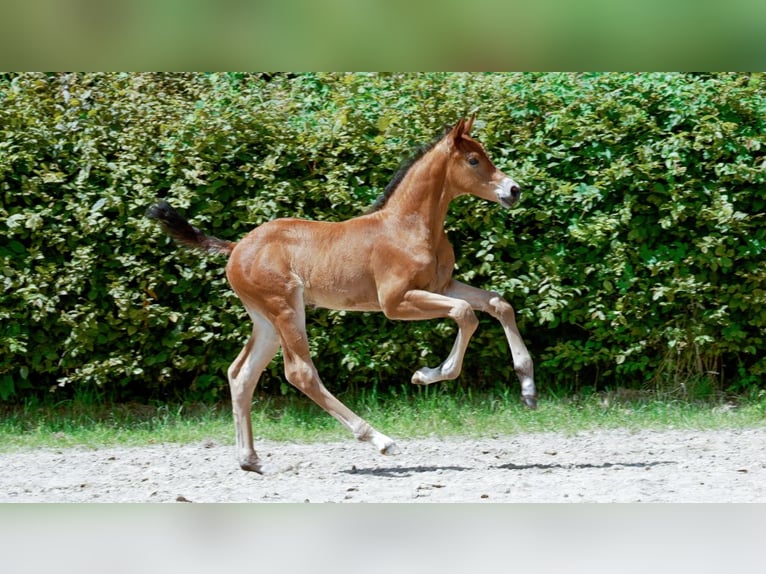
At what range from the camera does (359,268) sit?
6965 millimetres

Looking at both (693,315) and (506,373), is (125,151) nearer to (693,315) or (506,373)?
(506,373)

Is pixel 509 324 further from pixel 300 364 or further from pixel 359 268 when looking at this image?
pixel 300 364

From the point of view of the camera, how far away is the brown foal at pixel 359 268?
6.77 m

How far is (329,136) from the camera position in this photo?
843 cm

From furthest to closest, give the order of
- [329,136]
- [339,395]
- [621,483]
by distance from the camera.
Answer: [339,395] → [329,136] → [621,483]

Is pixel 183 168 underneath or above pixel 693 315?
above

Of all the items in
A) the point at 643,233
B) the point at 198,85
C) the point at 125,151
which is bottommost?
the point at 643,233

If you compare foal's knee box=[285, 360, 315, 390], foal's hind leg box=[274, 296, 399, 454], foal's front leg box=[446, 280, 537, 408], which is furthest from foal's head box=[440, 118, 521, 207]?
foal's knee box=[285, 360, 315, 390]

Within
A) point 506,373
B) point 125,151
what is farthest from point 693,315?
point 125,151

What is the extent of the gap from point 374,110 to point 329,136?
18.5 inches

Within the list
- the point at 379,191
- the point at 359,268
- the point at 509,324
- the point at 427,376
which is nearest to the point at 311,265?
the point at 359,268

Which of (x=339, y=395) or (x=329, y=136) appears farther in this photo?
(x=339, y=395)

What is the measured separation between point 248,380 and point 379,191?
2.29 meters

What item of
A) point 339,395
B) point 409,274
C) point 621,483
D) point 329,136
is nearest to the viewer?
point 621,483
